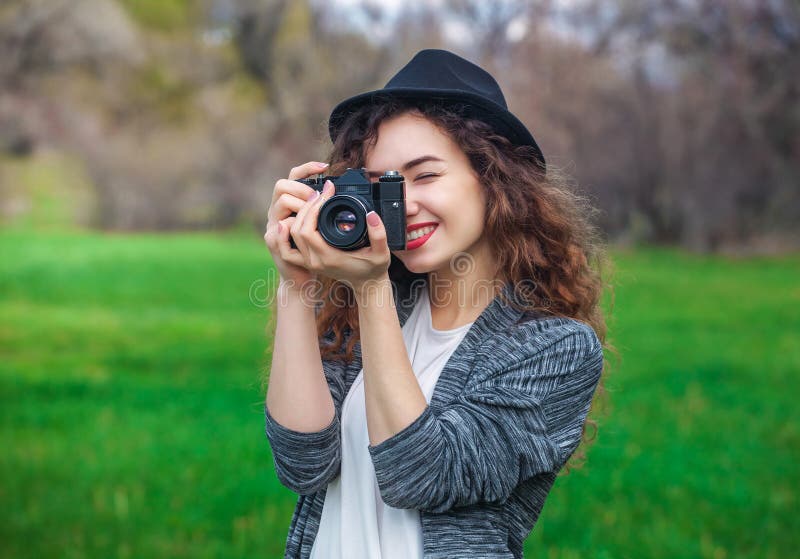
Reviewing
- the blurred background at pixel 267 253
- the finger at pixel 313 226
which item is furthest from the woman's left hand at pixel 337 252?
the blurred background at pixel 267 253

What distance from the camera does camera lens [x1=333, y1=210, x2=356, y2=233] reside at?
1612 mm

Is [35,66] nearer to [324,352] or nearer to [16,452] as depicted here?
[16,452]

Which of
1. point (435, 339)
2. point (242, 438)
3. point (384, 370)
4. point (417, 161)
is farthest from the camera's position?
point (242, 438)

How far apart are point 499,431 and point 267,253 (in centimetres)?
1488

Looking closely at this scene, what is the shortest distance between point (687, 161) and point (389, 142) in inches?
629

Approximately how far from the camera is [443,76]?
6.10 ft

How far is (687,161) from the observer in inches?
656

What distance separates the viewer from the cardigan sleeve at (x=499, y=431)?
1544 mm

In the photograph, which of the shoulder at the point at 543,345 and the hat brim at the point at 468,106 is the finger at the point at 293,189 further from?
the shoulder at the point at 543,345

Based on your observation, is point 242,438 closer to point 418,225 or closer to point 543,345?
point 418,225

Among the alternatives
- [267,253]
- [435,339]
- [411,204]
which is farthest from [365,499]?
[267,253]

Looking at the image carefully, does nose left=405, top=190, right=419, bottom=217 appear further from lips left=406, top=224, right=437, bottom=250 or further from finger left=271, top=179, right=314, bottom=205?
finger left=271, top=179, right=314, bottom=205

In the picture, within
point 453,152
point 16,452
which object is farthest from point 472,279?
point 16,452

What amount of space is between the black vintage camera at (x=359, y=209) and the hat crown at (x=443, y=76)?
0.84 feet
